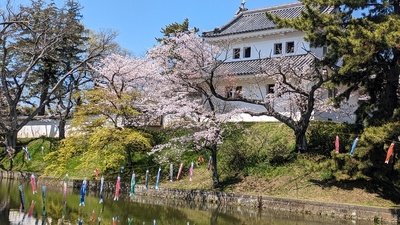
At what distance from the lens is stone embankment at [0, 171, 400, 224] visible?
525 inches

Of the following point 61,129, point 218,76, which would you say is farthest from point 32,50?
point 218,76

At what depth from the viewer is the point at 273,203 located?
50.6 feet

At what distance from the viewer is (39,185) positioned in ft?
71.9

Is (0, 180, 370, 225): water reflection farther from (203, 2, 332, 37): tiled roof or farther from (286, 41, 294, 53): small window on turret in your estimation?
(203, 2, 332, 37): tiled roof

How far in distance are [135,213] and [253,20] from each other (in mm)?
17508

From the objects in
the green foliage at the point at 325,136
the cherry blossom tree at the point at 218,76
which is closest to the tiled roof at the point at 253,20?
the cherry blossom tree at the point at 218,76

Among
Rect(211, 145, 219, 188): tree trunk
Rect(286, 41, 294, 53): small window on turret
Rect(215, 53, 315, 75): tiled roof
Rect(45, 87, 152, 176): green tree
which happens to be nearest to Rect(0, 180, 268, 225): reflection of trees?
Rect(211, 145, 219, 188): tree trunk

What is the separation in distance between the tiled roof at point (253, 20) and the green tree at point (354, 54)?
1015 cm

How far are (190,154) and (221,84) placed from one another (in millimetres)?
3817

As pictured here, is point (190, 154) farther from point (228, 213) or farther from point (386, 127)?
point (386, 127)

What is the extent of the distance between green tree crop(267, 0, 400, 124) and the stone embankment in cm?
300

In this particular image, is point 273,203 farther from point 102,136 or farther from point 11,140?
point 11,140

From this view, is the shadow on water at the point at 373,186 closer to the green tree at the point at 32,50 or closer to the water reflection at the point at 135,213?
the water reflection at the point at 135,213

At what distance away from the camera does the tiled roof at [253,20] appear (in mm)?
25938
